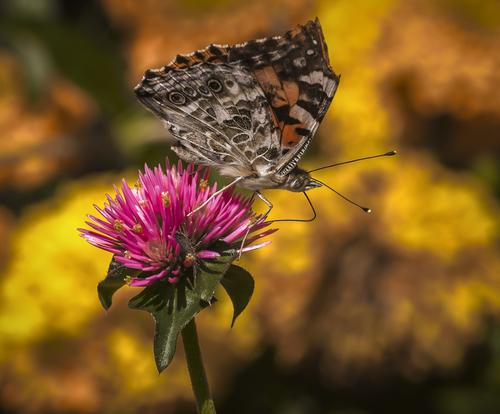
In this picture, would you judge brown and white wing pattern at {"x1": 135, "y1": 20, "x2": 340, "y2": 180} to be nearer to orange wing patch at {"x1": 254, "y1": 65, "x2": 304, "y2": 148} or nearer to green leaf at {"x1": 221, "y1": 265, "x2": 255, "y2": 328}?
orange wing patch at {"x1": 254, "y1": 65, "x2": 304, "y2": 148}

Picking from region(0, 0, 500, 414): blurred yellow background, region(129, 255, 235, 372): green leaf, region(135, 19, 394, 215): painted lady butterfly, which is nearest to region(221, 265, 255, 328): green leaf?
region(129, 255, 235, 372): green leaf

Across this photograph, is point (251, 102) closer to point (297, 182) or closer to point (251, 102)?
point (251, 102)

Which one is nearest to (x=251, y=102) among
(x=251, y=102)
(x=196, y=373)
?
(x=251, y=102)

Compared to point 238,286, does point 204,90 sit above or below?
above

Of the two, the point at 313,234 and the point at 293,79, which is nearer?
the point at 293,79

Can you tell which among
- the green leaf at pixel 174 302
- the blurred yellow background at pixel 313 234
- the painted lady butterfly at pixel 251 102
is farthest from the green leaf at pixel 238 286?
the blurred yellow background at pixel 313 234

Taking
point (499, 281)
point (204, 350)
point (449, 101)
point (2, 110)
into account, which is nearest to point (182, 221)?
point (204, 350)

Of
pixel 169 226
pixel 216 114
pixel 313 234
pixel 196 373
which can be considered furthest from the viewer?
pixel 313 234

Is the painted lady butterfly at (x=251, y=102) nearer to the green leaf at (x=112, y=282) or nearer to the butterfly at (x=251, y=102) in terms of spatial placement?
the butterfly at (x=251, y=102)
